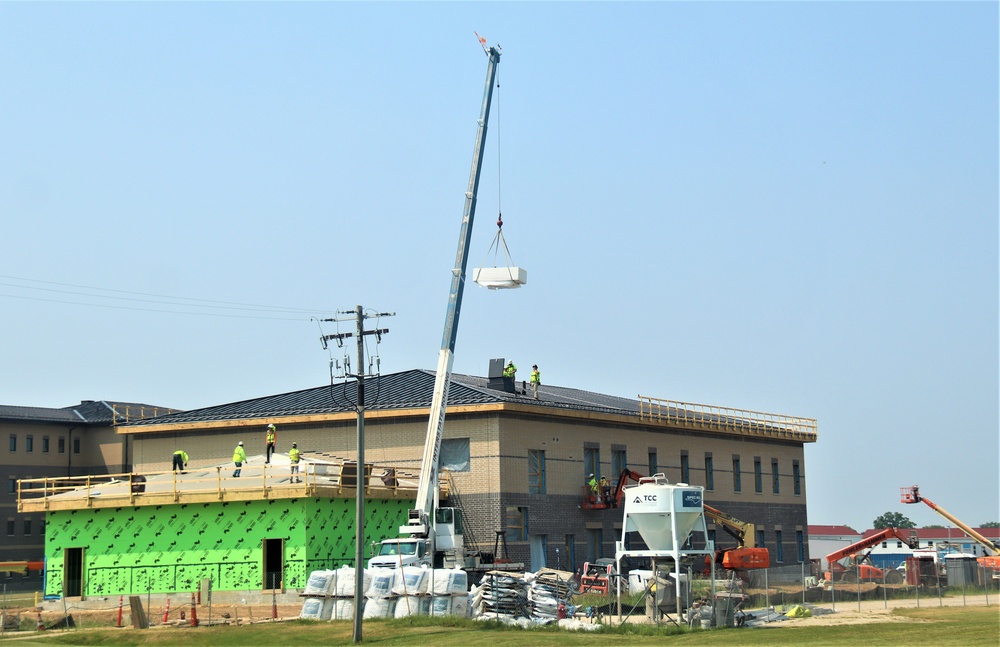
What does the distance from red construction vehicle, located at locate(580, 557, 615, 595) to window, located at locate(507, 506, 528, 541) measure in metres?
2.84

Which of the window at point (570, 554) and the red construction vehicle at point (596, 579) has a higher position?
the window at point (570, 554)

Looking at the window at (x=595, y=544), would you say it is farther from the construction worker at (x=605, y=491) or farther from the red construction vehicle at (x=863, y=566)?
the red construction vehicle at (x=863, y=566)

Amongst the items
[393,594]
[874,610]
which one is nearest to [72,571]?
[393,594]

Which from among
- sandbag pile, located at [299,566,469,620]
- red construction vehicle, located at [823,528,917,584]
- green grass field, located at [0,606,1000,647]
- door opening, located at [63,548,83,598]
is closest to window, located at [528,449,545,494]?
sandbag pile, located at [299,566,469,620]

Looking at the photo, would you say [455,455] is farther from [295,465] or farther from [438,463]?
[295,465]

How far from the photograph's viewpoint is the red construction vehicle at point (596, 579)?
158ft

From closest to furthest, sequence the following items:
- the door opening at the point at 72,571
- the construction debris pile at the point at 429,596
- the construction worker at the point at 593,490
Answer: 1. the construction debris pile at the point at 429,596
2. the door opening at the point at 72,571
3. the construction worker at the point at 593,490

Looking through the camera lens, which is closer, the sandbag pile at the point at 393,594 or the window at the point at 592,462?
the sandbag pile at the point at 393,594

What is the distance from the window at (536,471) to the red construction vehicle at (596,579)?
3605 millimetres

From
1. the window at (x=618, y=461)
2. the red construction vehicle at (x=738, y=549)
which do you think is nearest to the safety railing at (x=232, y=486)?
the window at (x=618, y=461)

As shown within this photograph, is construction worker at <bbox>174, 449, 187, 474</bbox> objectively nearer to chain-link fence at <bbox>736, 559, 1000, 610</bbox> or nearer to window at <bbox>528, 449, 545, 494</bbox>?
window at <bbox>528, 449, 545, 494</bbox>

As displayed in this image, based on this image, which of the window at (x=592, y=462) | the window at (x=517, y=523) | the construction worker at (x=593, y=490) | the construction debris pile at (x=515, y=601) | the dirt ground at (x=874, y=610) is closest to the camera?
the construction debris pile at (x=515, y=601)

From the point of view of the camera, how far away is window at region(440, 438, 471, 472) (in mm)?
52031

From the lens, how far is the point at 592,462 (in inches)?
2231
